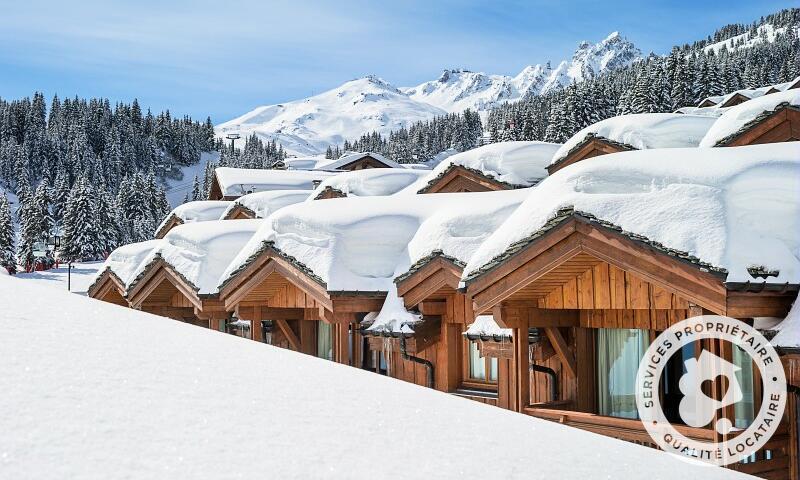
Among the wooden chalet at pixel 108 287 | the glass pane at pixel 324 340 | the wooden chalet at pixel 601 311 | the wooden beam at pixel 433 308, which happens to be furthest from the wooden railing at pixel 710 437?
the wooden chalet at pixel 108 287

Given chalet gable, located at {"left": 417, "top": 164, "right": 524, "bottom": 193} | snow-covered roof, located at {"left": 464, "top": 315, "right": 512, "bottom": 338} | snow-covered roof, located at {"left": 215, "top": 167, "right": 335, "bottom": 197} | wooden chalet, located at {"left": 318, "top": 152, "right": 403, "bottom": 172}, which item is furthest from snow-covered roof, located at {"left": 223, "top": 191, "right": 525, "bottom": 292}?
wooden chalet, located at {"left": 318, "top": 152, "right": 403, "bottom": 172}

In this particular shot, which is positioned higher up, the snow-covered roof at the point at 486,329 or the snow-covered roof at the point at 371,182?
the snow-covered roof at the point at 371,182

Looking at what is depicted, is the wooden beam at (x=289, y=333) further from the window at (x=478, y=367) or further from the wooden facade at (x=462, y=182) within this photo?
the wooden facade at (x=462, y=182)

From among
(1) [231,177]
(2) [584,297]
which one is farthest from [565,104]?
(2) [584,297]

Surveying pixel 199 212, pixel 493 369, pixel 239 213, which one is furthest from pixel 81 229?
pixel 493 369

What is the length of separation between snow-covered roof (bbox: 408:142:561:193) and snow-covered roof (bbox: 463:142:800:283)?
1096cm

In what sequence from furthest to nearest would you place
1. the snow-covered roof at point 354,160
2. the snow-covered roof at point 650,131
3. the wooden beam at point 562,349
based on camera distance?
1. the snow-covered roof at point 354,160
2. the snow-covered roof at point 650,131
3. the wooden beam at point 562,349

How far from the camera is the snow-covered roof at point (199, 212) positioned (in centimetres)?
3403

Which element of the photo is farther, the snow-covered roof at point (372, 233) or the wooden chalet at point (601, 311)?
the snow-covered roof at point (372, 233)

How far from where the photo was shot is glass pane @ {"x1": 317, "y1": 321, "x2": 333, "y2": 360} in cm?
1825

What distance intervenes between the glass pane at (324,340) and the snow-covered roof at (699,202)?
856 centimetres

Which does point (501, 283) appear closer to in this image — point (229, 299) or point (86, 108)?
point (229, 299)

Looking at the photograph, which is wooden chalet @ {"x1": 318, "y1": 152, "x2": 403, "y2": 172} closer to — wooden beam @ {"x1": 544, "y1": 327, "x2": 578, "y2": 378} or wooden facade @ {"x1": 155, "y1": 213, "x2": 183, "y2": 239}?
wooden facade @ {"x1": 155, "y1": 213, "x2": 183, "y2": 239}

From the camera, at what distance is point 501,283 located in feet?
33.8
